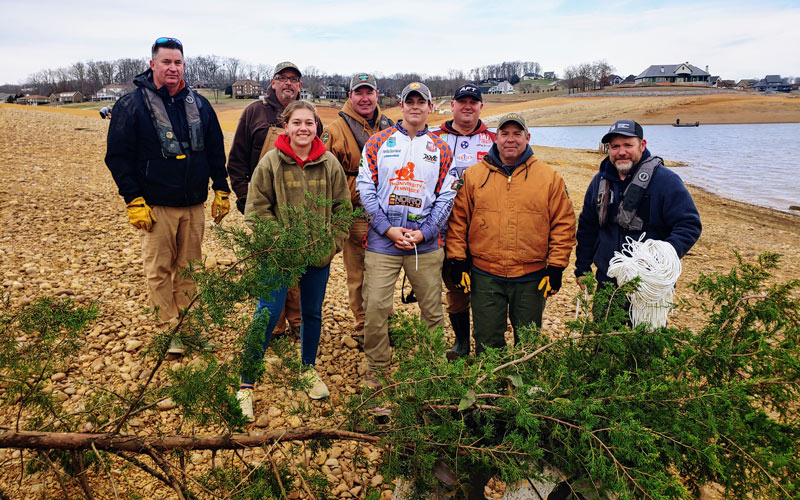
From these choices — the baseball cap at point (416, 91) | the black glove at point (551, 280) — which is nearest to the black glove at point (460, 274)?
the black glove at point (551, 280)

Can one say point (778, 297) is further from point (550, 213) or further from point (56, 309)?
point (56, 309)

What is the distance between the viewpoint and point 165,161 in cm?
416

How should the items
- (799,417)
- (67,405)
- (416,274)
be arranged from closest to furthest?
1. (799,417)
2. (67,405)
3. (416,274)

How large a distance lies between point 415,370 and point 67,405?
2.96 meters

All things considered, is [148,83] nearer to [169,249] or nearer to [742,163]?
[169,249]

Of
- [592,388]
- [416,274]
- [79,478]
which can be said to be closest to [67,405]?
[79,478]

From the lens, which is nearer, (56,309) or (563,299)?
(56,309)

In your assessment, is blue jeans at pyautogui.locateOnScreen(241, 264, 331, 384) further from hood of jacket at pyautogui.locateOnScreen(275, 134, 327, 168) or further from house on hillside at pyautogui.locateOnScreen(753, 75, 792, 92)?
house on hillside at pyautogui.locateOnScreen(753, 75, 792, 92)

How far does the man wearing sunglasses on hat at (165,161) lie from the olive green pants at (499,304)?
2483mm

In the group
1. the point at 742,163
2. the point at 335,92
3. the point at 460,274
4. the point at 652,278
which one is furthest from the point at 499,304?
the point at 335,92

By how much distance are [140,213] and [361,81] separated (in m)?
2.26

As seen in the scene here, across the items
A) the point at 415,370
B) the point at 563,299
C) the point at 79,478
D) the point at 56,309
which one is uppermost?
the point at 56,309

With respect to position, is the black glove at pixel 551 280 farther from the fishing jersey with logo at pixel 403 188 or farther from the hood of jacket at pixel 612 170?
the fishing jersey with logo at pixel 403 188

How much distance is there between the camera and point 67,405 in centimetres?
358
